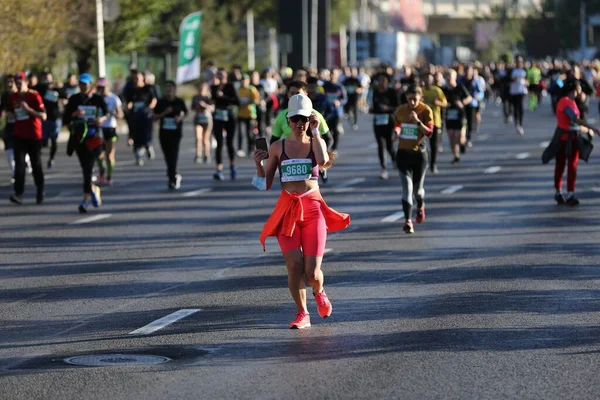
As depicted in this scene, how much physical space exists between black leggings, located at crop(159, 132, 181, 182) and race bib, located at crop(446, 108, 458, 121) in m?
6.47

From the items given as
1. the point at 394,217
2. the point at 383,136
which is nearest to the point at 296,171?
the point at 394,217

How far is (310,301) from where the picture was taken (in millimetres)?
12555

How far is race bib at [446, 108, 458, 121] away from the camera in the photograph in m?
29.0

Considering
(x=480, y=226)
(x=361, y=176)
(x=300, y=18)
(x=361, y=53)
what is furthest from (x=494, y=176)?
(x=361, y=53)

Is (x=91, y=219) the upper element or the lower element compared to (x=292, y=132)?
lower

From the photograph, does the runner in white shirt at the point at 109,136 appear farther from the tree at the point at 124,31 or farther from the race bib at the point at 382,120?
the tree at the point at 124,31

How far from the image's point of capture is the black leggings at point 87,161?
68.7 ft

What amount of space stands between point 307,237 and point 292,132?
2.74ft

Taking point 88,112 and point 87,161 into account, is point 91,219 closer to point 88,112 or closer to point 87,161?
point 87,161

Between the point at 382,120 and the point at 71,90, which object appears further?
the point at 71,90

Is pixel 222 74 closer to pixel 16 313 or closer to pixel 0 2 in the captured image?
pixel 0 2

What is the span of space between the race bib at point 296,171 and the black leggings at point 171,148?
13.0 meters

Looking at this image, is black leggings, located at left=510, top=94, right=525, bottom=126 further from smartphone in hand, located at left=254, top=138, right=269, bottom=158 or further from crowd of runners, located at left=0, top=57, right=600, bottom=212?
smartphone in hand, located at left=254, top=138, right=269, bottom=158

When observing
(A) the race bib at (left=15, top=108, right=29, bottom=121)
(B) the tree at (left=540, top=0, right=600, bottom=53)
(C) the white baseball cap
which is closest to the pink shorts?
(C) the white baseball cap
